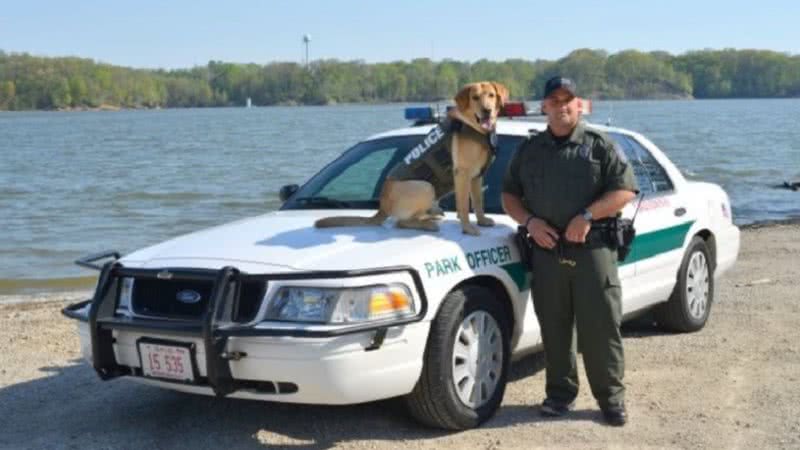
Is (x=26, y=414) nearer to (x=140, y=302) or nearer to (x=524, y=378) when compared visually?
(x=140, y=302)

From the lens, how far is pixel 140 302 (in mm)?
4887

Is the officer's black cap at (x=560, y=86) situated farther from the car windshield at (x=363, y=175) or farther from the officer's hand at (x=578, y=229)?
the car windshield at (x=363, y=175)

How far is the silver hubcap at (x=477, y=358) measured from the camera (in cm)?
500

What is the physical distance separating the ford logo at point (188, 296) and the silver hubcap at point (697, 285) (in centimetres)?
358

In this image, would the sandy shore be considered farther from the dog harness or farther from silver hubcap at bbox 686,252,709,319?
the dog harness

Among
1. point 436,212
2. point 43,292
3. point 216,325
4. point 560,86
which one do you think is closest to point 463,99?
point 560,86

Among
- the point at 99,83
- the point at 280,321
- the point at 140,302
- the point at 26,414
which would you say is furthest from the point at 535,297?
the point at 99,83

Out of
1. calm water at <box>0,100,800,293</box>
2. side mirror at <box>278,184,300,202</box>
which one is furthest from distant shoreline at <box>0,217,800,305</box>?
side mirror at <box>278,184,300,202</box>

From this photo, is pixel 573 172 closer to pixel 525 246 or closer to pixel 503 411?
pixel 525 246

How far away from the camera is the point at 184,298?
473 centimetres

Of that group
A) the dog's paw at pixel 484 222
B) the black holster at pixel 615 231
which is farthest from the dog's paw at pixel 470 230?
the black holster at pixel 615 231

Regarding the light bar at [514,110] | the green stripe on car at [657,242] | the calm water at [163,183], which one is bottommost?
the calm water at [163,183]

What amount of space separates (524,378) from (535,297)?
3.53 feet

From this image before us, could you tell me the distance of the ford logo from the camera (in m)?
4.69
